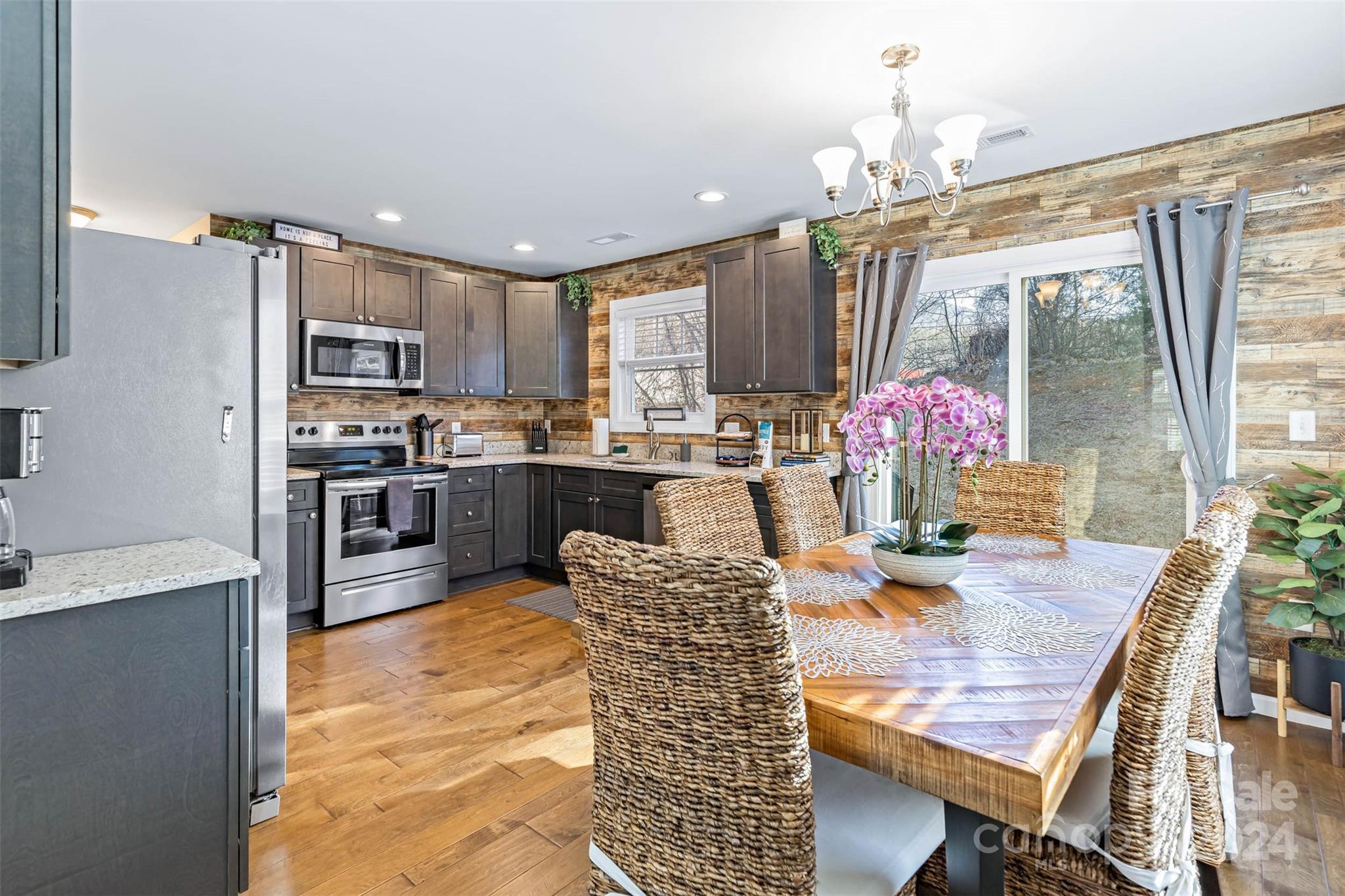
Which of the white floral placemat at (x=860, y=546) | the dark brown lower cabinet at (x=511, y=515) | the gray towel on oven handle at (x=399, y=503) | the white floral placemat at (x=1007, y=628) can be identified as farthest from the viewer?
the dark brown lower cabinet at (x=511, y=515)

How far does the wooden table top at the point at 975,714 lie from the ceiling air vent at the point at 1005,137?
7.07ft

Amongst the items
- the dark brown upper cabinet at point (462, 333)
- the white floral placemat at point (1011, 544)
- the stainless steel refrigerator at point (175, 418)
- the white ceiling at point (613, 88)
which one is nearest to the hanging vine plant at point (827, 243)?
the white ceiling at point (613, 88)

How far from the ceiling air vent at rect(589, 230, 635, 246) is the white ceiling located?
2.45 ft

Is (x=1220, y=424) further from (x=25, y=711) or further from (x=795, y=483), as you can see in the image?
(x=25, y=711)

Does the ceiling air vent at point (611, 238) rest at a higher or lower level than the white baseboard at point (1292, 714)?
higher

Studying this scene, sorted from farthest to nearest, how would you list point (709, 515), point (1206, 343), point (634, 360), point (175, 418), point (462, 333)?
point (634, 360), point (462, 333), point (1206, 343), point (709, 515), point (175, 418)

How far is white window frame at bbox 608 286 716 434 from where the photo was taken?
4.80m

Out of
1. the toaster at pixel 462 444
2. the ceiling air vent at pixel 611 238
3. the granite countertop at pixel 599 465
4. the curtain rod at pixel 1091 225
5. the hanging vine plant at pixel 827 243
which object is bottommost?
the granite countertop at pixel 599 465

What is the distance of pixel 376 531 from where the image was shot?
13.4 ft

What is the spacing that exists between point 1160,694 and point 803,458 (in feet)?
9.78

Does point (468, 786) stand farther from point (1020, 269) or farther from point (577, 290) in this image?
point (577, 290)

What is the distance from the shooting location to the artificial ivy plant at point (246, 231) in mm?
3919

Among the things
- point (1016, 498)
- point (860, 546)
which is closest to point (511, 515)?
point (860, 546)

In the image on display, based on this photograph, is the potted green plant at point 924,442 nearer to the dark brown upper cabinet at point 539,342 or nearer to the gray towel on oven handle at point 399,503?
the gray towel on oven handle at point 399,503
